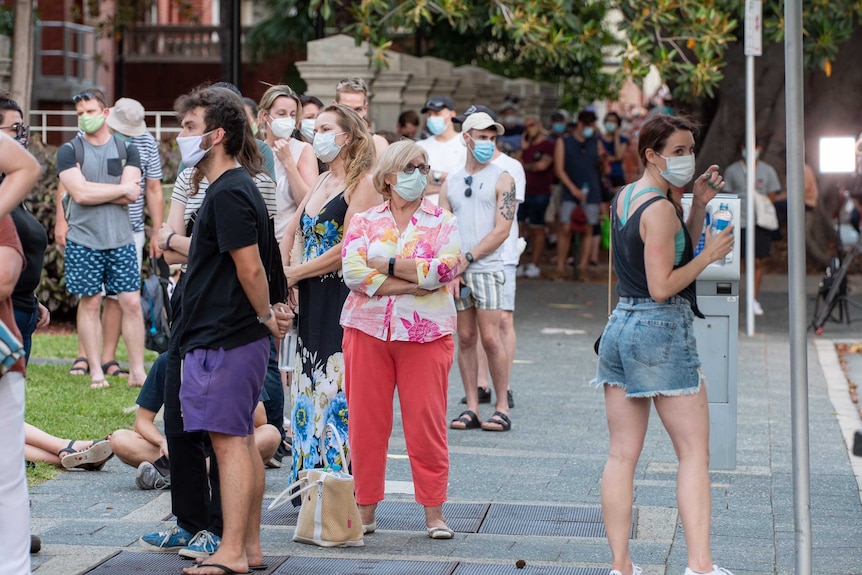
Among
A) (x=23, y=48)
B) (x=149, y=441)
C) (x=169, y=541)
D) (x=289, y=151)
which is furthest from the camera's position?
(x=23, y=48)

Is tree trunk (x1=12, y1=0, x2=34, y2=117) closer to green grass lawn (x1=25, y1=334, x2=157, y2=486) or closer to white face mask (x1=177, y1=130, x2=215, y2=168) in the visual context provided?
green grass lawn (x1=25, y1=334, x2=157, y2=486)

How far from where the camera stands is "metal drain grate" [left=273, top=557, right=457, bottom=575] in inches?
221

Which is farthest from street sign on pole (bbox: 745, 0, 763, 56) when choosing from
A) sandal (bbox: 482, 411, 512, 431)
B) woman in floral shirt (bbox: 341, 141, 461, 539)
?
woman in floral shirt (bbox: 341, 141, 461, 539)

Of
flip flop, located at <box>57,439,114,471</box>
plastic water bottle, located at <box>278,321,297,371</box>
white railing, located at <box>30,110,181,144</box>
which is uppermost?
white railing, located at <box>30,110,181,144</box>

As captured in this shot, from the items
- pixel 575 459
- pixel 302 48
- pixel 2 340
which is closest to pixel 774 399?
pixel 575 459

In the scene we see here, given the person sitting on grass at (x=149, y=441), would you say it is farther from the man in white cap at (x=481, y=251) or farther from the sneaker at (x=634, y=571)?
the sneaker at (x=634, y=571)

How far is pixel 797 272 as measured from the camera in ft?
15.6

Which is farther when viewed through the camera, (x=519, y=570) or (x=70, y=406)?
(x=70, y=406)

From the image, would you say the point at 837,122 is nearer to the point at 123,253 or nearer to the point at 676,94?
Result: the point at 676,94

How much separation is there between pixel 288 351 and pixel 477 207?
82.2 inches

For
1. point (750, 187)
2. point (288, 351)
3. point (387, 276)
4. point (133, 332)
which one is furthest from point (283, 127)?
point (750, 187)

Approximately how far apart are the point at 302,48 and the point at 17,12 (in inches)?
565

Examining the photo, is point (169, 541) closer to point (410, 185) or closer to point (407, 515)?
point (407, 515)

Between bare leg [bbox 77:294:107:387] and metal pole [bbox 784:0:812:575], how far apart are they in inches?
246
